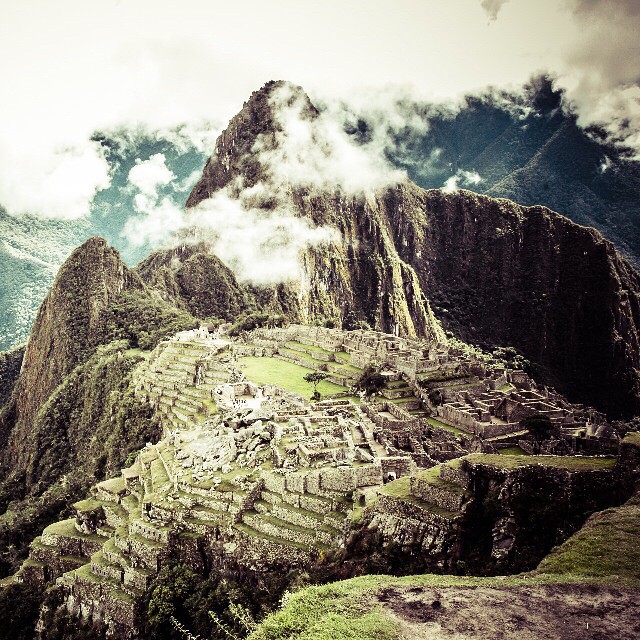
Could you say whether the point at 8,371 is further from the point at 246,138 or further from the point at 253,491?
the point at 253,491

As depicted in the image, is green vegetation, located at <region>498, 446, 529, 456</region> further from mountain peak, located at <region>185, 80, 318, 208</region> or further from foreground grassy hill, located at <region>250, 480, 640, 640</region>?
mountain peak, located at <region>185, 80, 318, 208</region>

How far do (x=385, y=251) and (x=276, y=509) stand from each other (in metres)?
177

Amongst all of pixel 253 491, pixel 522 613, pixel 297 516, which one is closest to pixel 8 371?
pixel 253 491

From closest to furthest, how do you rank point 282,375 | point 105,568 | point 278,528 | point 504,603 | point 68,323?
point 504,603 → point 278,528 → point 105,568 → point 282,375 → point 68,323

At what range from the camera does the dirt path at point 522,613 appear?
38.5 feet

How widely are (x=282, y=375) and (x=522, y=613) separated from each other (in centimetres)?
4772

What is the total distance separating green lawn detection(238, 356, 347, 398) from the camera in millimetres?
53638

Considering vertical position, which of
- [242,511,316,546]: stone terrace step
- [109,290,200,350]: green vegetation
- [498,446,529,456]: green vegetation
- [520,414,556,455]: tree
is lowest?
[242,511,316,546]: stone terrace step

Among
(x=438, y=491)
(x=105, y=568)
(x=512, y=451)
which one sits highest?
(x=512, y=451)

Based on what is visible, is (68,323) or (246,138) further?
(246,138)

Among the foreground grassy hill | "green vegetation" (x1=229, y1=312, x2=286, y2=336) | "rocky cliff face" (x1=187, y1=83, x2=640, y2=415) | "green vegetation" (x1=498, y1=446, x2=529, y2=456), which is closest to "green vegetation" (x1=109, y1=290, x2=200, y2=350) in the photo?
"green vegetation" (x1=229, y1=312, x2=286, y2=336)

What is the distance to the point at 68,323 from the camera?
10075 cm

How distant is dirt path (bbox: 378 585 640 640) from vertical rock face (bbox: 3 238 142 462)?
86187 mm

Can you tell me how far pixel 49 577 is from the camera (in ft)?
92.1
